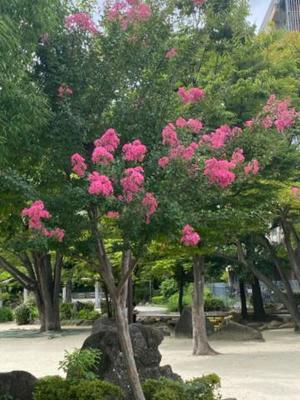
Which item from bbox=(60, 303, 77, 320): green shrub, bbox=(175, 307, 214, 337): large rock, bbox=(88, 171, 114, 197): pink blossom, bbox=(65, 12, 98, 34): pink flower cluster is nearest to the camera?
bbox=(88, 171, 114, 197): pink blossom

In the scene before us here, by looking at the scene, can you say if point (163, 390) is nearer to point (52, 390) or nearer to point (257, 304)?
point (52, 390)

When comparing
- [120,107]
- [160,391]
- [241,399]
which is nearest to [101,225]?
[120,107]

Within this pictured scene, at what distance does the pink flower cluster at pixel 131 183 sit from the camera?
17.7ft

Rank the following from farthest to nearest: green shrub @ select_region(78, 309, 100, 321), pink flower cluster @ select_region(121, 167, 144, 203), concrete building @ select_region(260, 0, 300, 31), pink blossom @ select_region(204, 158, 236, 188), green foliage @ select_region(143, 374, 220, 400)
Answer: concrete building @ select_region(260, 0, 300, 31), green shrub @ select_region(78, 309, 100, 321), green foliage @ select_region(143, 374, 220, 400), pink blossom @ select_region(204, 158, 236, 188), pink flower cluster @ select_region(121, 167, 144, 203)

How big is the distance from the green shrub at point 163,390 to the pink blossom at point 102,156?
3011mm

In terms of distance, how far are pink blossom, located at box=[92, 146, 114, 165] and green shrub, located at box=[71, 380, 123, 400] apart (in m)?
2.87

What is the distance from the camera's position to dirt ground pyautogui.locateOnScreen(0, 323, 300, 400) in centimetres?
980

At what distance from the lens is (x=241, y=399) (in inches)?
342

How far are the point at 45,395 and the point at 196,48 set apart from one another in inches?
189

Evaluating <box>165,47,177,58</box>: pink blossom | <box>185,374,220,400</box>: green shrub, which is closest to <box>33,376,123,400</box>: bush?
<box>185,374,220,400</box>: green shrub

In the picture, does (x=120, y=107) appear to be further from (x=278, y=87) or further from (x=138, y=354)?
(x=278, y=87)

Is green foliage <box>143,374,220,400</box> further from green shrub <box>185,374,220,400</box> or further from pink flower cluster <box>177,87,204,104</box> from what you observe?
pink flower cluster <box>177,87,204,104</box>

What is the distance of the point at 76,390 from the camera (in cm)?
677

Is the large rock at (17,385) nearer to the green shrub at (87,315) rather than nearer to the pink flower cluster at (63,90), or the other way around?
the pink flower cluster at (63,90)
